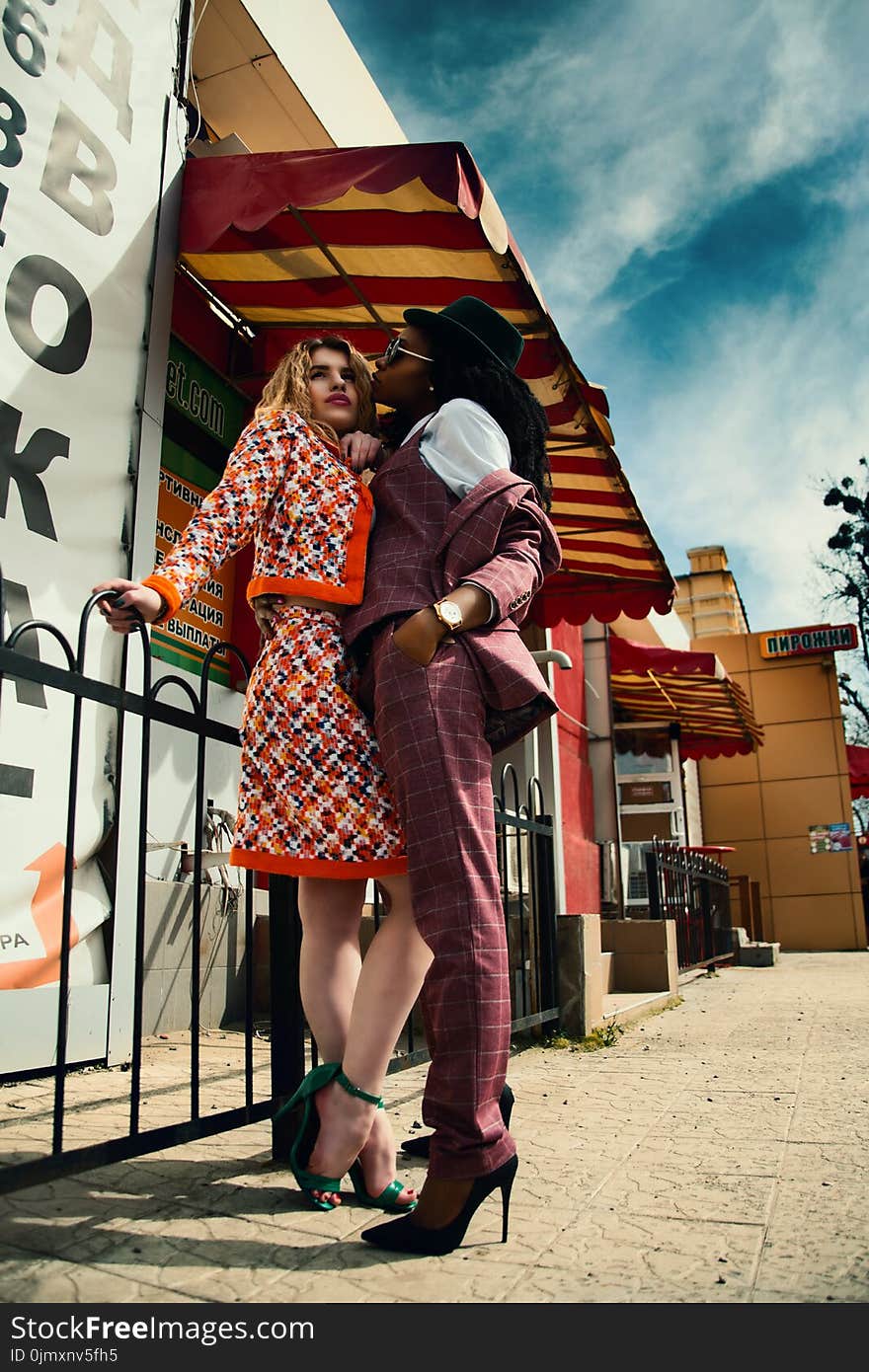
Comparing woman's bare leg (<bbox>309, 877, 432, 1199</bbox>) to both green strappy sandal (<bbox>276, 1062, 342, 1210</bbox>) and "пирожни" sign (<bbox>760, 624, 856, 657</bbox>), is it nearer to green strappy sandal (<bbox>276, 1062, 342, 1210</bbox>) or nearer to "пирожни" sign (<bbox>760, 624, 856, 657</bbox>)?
green strappy sandal (<bbox>276, 1062, 342, 1210</bbox>)

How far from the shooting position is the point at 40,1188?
209cm

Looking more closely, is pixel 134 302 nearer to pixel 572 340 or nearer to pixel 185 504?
pixel 185 504

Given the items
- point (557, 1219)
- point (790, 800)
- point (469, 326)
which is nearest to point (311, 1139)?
point (557, 1219)

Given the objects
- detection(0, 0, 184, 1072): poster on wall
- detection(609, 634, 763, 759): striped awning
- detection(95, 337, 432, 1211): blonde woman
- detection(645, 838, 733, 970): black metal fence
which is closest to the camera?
detection(95, 337, 432, 1211): blonde woman

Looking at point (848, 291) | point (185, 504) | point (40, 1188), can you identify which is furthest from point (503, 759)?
point (40, 1188)

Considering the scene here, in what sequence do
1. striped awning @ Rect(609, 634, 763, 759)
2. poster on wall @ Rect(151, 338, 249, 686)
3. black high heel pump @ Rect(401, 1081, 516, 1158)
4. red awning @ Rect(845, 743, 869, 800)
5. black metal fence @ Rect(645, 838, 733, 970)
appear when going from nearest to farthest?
black high heel pump @ Rect(401, 1081, 516, 1158), poster on wall @ Rect(151, 338, 249, 686), black metal fence @ Rect(645, 838, 733, 970), striped awning @ Rect(609, 634, 763, 759), red awning @ Rect(845, 743, 869, 800)

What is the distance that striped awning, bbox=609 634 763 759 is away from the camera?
10.6 metres

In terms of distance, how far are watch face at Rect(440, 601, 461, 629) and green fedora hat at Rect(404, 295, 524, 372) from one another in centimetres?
67

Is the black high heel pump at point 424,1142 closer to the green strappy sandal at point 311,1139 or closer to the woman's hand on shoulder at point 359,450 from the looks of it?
the green strappy sandal at point 311,1139

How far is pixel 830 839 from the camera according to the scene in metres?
15.6

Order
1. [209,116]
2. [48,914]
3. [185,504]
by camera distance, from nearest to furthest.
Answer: [48,914], [185,504], [209,116]

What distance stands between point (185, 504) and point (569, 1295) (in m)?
4.24

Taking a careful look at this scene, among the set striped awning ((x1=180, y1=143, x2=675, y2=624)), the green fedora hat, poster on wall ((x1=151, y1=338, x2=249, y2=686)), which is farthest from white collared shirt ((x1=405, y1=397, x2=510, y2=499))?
poster on wall ((x1=151, y1=338, x2=249, y2=686))

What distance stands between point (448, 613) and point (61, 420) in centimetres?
232
